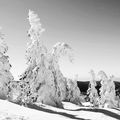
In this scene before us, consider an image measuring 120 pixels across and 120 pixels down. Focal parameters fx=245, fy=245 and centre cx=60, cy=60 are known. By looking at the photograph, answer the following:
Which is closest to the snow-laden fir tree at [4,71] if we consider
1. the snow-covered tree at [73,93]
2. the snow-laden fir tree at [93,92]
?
the snow-covered tree at [73,93]

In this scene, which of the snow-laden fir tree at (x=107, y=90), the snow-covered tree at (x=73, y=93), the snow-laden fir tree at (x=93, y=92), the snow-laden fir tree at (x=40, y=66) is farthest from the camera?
the snow-laden fir tree at (x=93, y=92)

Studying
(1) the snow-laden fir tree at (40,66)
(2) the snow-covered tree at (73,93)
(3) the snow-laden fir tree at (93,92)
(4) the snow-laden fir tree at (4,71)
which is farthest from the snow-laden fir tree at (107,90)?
(4) the snow-laden fir tree at (4,71)

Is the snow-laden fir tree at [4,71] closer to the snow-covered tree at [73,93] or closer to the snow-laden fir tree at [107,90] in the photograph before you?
the snow-covered tree at [73,93]

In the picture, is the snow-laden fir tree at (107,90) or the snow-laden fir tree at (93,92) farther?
the snow-laden fir tree at (93,92)

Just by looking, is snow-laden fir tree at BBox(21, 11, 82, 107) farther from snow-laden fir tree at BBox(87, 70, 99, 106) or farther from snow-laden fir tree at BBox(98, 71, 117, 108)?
snow-laden fir tree at BBox(87, 70, 99, 106)

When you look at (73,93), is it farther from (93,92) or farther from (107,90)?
(107,90)

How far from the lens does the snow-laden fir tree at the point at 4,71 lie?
3359 centimetres

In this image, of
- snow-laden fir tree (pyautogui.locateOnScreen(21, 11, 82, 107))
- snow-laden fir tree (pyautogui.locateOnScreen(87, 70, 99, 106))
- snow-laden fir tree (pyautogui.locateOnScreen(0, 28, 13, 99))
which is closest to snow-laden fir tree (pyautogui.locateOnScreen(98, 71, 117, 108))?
snow-laden fir tree (pyautogui.locateOnScreen(87, 70, 99, 106))

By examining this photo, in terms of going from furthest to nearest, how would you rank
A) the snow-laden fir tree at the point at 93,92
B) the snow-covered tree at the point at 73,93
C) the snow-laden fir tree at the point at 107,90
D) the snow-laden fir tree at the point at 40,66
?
the snow-laden fir tree at the point at 93,92
the snow-covered tree at the point at 73,93
the snow-laden fir tree at the point at 107,90
the snow-laden fir tree at the point at 40,66

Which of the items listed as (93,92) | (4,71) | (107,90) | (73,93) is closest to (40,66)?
(4,71)

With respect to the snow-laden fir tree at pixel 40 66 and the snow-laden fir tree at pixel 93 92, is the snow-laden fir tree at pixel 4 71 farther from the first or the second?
the snow-laden fir tree at pixel 93 92

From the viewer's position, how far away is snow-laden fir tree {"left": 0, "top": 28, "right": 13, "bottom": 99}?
110 ft

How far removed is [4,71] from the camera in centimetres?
3409

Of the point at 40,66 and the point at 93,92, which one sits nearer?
the point at 40,66
